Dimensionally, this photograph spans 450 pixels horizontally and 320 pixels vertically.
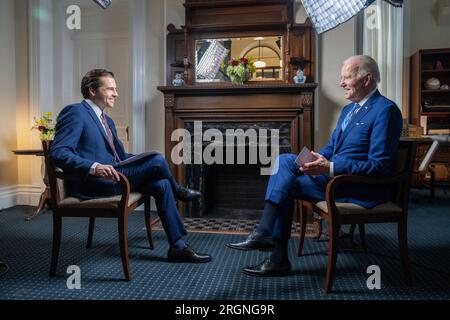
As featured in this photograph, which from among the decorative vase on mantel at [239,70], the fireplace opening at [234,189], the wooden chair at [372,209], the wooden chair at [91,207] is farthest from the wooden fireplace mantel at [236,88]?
the wooden chair at [91,207]

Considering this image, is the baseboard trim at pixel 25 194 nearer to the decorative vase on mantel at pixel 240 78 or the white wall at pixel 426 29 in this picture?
the decorative vase on mantel at pixel 240 78

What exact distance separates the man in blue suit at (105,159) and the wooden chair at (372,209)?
842mm

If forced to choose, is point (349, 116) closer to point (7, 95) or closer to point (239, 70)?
point (239, 70)

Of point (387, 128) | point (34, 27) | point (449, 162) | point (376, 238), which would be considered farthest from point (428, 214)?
point (34, 27)

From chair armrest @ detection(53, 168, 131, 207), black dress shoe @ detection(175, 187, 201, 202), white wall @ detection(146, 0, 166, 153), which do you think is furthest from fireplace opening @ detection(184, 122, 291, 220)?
chair armrest @ detection(53, 168, 131, 207)

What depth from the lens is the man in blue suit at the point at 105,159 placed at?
2.14 m

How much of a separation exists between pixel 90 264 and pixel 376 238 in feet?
7.13

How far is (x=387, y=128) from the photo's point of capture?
1895 millimetres

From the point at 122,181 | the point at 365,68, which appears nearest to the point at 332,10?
the point at 365,68

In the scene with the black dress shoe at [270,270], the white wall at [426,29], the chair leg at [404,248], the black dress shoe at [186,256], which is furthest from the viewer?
the white wall at [426,29]

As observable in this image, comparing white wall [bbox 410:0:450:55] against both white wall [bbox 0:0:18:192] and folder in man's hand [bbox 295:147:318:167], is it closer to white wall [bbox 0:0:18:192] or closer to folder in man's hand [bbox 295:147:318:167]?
folder in man's hand [bbox 295:147:318:167]

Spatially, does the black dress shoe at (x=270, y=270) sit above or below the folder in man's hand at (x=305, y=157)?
below

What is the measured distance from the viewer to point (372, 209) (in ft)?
6.35

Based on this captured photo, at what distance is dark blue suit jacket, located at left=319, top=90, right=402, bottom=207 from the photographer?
6.19 feet
